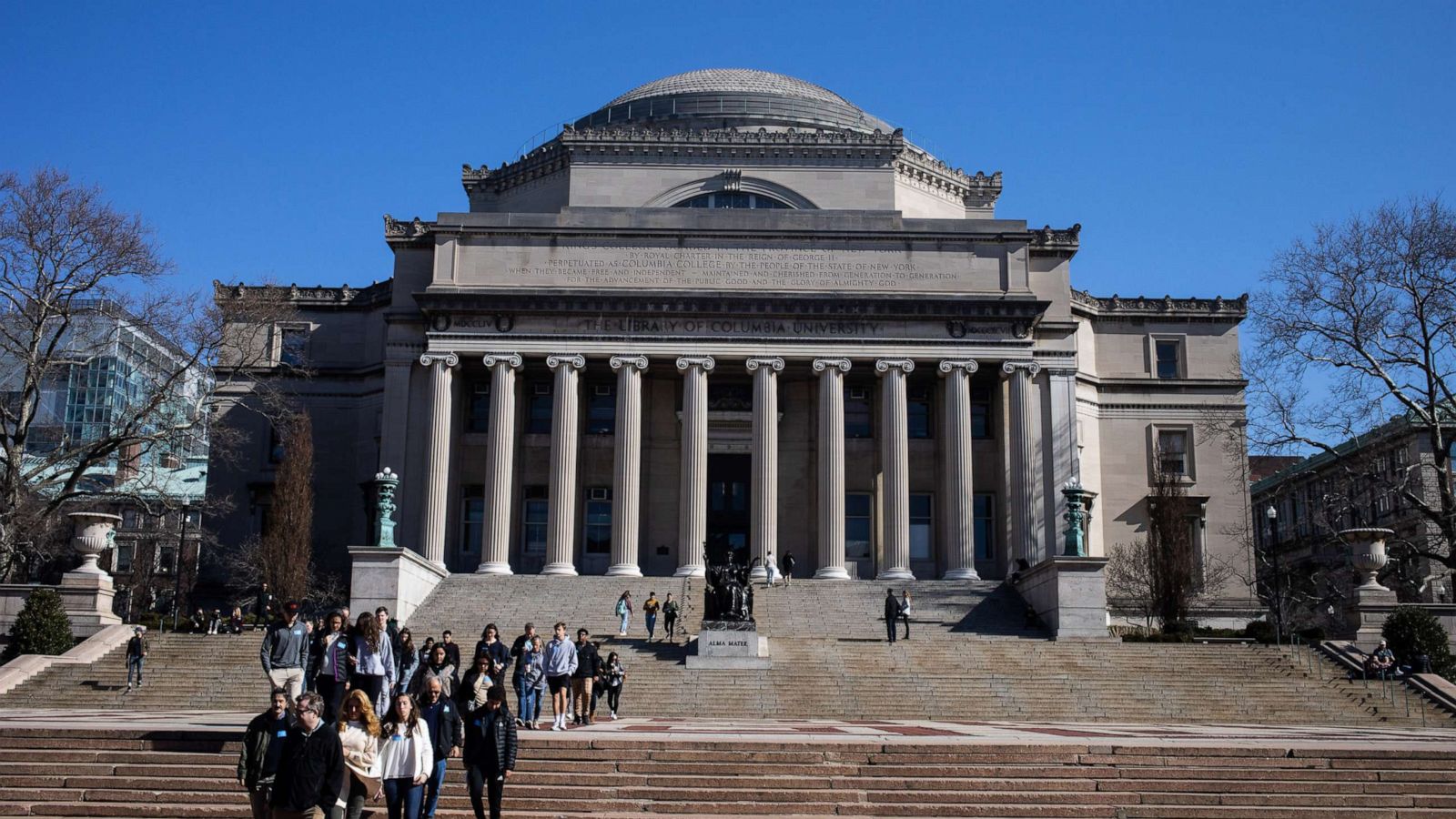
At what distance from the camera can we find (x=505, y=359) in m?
A: 50.4

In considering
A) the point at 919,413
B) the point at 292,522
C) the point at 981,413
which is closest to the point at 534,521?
the point at 292,522

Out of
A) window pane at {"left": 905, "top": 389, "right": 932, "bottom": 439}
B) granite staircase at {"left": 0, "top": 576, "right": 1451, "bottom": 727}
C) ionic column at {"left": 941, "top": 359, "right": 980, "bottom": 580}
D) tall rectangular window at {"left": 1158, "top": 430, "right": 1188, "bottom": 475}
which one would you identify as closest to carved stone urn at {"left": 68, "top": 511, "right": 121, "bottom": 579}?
granite staircase at {"left": 0, "top": 576, "right": 1451, "bottom": 727}

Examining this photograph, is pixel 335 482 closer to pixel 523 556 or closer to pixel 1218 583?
pixel 523 556

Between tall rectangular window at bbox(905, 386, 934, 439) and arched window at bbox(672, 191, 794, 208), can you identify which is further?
arched window at bbox(672, 191, 794, 208)

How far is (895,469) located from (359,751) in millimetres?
37663

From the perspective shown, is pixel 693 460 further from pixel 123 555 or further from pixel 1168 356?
pixel 123 555

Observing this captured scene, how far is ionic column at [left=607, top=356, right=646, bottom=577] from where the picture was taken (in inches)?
1937

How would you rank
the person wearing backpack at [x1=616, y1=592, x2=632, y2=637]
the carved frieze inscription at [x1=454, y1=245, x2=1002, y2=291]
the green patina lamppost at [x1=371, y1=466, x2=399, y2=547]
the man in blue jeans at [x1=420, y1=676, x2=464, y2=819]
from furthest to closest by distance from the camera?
1. the carved frieze inscription at [x1=454, y1=245, x2=1002, y2=291]
2. the green patina lamppost at [x1=371, y1=466, x2=399, y2=547]
3. the person wearing backpack at [x1=616, y1=592, x2=632, y2=637]
4. the man in blue jeans at [x1=420, y1=676, x2=464, y2=819]

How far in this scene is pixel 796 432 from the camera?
53.9 metres

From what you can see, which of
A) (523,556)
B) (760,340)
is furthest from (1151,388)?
(523,556)

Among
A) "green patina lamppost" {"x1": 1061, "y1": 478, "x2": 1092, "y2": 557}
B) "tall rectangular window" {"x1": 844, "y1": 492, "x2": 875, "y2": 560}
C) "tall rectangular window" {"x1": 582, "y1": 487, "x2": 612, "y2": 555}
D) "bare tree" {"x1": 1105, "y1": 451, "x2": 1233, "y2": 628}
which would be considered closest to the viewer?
"green patina lamppost" {"x1": 1061, "y1": 478, "x2": 1092, "y2": 557}

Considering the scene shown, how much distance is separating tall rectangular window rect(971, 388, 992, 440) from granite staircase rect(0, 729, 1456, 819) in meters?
34.7

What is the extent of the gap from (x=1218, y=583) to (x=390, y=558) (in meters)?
31.2

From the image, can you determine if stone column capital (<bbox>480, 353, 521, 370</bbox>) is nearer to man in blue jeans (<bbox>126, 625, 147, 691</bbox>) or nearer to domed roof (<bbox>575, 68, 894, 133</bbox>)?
domed roof (<bbox>575, 68, 894, 133</bbox>)
